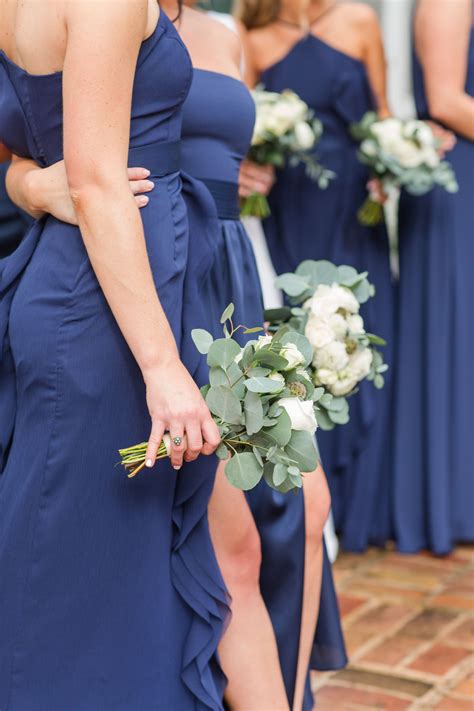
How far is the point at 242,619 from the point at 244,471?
0.57 meters

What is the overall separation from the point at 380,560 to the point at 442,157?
5.57 feet

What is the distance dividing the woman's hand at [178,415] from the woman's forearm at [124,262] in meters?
0.03

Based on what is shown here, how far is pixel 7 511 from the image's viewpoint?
2.21 m

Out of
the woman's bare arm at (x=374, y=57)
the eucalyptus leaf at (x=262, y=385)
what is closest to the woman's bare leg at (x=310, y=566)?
the eucalyptus leaf at (x=262, y=385)

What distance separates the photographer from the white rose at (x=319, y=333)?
2602mm

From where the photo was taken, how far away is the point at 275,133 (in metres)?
4.21

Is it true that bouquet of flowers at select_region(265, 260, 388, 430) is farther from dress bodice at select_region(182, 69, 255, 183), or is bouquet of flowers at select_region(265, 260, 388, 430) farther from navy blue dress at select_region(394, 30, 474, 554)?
navy blue dress at select_region(394, 30, 474, 554)

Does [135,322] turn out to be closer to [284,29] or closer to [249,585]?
[249,585]

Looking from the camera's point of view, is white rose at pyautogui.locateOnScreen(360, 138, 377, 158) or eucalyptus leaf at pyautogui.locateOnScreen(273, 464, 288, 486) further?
white rose at pyautogui.locateOnScreen(360, 138, 377, 158)

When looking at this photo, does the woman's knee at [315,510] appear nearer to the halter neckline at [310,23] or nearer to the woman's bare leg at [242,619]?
the woman's bare leg at [242,619]

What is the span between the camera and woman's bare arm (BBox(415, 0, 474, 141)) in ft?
14.8

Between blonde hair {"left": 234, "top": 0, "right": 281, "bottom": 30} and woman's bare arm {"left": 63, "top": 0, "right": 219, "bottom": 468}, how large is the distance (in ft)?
8.58

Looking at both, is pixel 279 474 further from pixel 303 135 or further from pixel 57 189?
pixel 303 135

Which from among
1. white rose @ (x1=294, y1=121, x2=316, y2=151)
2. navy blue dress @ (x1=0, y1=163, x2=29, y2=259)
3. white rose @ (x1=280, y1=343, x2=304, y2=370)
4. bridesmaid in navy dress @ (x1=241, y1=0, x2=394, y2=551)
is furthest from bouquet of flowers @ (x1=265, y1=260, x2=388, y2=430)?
bridesmaid in navy dress @ (x1=241, y1=0, x2=394, y2=551)
